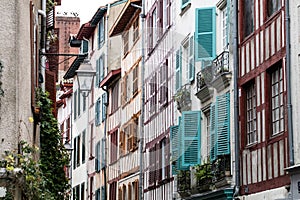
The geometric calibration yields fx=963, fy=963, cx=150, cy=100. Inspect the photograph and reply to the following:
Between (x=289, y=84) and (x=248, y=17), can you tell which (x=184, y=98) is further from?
(x=289, y=84)

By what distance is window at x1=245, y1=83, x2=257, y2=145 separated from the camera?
24.6 metres

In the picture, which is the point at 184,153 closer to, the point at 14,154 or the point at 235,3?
the point at 235,3

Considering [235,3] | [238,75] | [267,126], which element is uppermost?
[235,3]

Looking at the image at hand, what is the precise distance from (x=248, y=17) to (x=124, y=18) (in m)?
20.4

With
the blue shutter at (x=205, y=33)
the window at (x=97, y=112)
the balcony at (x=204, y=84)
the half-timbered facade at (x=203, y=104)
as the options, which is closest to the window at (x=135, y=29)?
the window at (x=97, y=112)

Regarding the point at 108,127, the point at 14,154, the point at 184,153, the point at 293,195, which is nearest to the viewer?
the point at 14,154

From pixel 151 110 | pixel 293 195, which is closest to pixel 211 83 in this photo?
pixel 293 195

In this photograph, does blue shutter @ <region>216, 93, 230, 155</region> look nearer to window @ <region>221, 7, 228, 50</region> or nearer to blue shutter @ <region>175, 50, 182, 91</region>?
window @ <region>221, 7, 228, 50</region>

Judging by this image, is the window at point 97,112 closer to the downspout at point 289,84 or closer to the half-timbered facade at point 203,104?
the half-timbered facade at point 203,104

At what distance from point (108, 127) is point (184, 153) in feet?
68.3

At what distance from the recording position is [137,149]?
42.2 meters

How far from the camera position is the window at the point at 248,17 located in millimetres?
25344

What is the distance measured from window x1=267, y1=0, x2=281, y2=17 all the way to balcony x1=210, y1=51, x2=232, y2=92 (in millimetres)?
3629

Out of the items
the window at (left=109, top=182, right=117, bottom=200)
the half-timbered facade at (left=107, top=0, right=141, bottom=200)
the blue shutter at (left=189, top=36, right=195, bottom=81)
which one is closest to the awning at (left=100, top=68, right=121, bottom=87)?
the half-timbered facade at (left=107, top=0, right=141, bottom=200)
